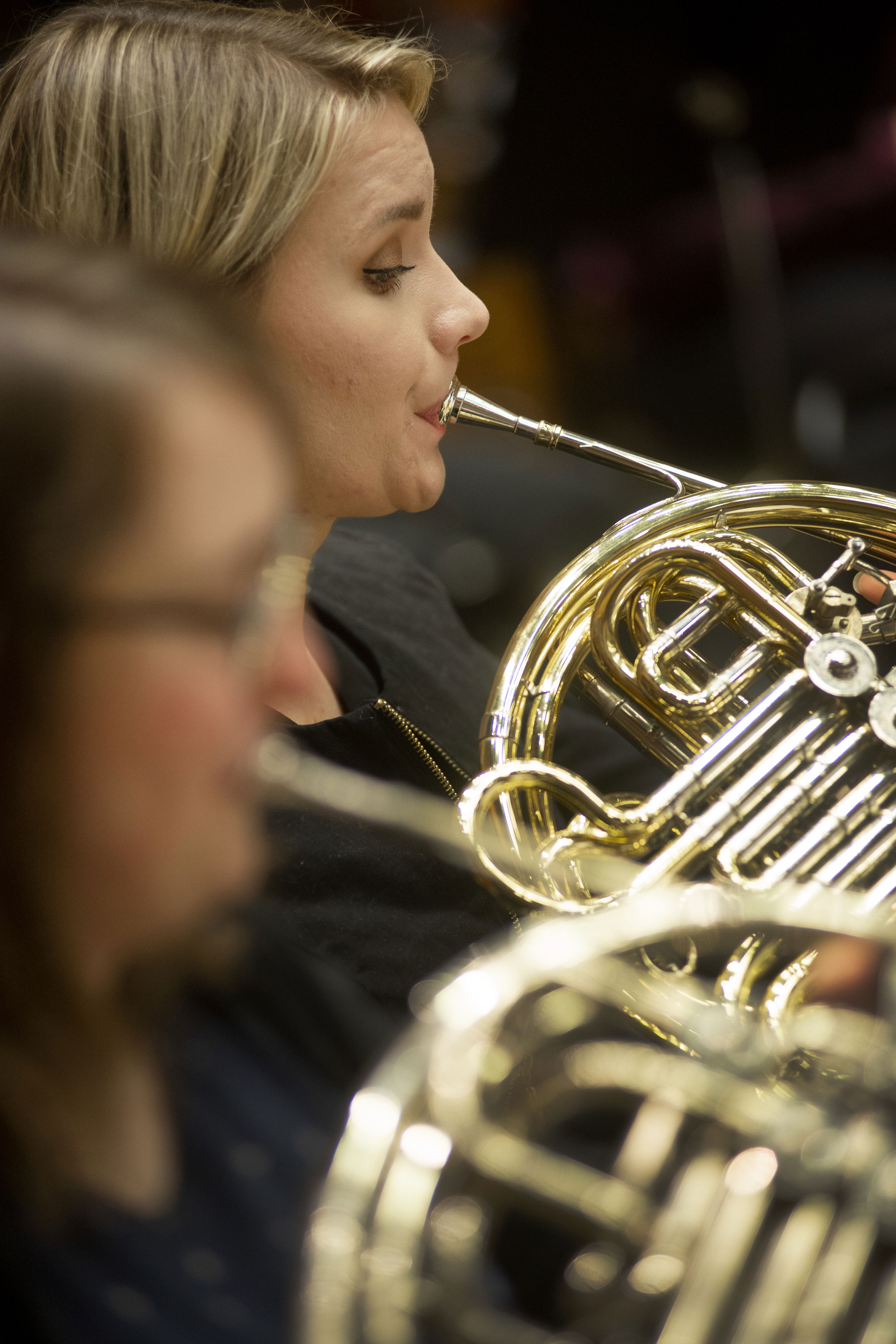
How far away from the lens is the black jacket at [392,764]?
75cm

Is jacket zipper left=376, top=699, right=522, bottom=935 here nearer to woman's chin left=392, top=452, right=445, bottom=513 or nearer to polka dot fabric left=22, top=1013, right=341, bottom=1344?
woman's chin left=392, top=452, right=445, bottom=513

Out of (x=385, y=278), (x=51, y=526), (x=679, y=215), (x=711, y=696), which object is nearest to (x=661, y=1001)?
(x=711, y=696)

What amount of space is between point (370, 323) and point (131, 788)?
0.46 m

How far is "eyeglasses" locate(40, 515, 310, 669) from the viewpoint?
0.40 metres

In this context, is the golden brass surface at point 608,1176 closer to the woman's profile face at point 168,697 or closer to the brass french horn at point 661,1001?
the brass french horn at point 661,1001

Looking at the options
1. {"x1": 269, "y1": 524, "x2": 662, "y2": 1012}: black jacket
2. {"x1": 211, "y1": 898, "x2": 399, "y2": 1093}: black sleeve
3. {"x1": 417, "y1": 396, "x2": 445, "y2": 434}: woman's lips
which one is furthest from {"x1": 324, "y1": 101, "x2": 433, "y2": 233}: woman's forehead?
{"x1": 211, "y1": 898, "x2": 399, "y2": 1093}: black sleeve

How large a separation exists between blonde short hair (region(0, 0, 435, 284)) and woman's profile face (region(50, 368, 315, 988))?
33cm

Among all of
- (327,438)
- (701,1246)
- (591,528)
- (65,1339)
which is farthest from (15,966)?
(591,528)

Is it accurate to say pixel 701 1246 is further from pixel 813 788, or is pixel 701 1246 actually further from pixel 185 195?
pixel 185 195

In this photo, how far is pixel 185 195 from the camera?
2.38ft

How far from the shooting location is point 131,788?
1.37 feet

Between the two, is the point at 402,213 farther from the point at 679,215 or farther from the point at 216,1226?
the point at 679,215

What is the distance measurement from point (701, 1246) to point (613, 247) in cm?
267

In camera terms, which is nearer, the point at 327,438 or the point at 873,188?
the point at 327,438
